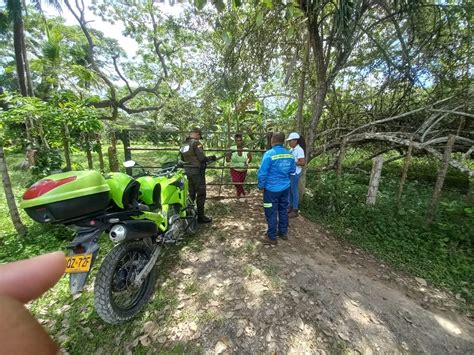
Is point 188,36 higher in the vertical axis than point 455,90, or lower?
higher

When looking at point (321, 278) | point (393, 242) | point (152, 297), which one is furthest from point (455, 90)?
point (152, 297)

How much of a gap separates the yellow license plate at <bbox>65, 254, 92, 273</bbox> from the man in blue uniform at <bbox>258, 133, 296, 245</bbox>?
2.25 metres

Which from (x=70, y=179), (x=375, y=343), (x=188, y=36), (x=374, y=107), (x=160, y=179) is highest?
(x=188, y=36)

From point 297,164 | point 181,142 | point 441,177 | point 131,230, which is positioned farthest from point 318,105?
point 131,230

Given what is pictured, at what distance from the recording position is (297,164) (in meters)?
4.53

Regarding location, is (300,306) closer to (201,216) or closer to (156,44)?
(201,216)

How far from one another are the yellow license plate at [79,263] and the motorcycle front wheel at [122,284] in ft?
0.52

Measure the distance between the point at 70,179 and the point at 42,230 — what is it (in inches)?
119

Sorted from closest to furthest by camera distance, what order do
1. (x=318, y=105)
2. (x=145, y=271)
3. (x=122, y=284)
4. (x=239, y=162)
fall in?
(x=122, y=284), (x=145, y=271), (x=318, y=105), (x=239, y=162)

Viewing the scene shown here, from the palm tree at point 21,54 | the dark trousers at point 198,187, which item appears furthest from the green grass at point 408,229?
the palm tree at point 21,54

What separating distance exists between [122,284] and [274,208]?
2188 mm

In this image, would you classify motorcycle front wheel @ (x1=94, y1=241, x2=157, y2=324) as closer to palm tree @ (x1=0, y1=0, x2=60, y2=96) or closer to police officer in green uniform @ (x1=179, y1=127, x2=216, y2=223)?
police officer in green uniform @ (x1=179, y1=127, x2=216, y2=223)

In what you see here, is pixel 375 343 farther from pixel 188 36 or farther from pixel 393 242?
pixel 188 36

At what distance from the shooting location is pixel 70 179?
164cm
